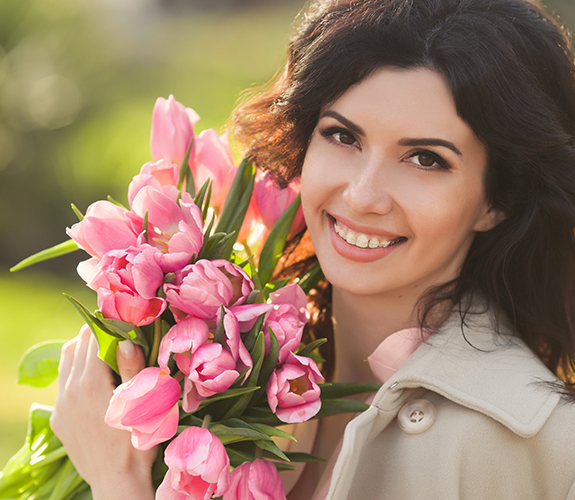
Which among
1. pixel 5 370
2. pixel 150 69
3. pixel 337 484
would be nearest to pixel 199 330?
pixel 337 484

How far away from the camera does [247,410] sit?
1.05 metres

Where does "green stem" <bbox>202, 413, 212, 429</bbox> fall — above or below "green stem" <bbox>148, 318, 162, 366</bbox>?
below

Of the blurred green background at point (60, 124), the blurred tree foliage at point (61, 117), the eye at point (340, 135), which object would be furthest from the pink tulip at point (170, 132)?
the blurred tree foliage at point (61, 117)

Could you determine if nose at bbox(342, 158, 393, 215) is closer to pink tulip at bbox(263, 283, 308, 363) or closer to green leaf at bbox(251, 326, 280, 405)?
pink tulip at bbox(263, 283, 308, 363)

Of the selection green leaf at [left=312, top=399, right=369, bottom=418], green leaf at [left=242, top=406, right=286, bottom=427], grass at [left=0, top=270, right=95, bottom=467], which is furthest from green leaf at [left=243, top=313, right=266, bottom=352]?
grass at [left=0, top=270, right=95, bottom=467]

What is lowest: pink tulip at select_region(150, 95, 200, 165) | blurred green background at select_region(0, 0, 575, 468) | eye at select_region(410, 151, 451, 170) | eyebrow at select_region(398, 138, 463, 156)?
blurred green background at select_region(0, 0, 575, 468)

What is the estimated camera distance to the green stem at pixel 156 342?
985 mm

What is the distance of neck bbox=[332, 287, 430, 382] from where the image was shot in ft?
4.80

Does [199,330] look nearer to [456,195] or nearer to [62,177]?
[456,195]

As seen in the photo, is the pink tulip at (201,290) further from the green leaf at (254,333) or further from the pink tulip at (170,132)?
the pink tulip at (170,132)

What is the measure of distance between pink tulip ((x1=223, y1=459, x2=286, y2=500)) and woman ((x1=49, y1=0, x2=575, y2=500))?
0.15 m

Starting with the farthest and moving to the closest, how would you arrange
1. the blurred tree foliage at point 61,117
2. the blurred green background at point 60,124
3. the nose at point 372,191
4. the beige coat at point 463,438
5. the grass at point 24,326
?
the blurred tree foliage at point 61,117
the blurred green background at point 60,124
the grass at point 24,326
the nose at point 372,191
the beige coat at point 463,438

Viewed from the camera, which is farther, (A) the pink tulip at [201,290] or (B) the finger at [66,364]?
(B) the finger at [66,364]

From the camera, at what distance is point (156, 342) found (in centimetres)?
100
